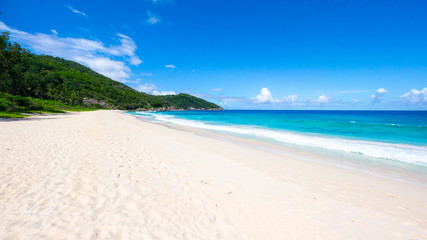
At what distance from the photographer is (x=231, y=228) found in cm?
343

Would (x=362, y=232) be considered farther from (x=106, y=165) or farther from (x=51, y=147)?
(x=51, y=147)

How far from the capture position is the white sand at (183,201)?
3.12 metres

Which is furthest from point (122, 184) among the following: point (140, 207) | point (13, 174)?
point (13, 174)

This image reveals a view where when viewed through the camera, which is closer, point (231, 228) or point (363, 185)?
point (231, 228)

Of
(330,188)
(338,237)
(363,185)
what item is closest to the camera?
(338,237)

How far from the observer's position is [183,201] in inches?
167

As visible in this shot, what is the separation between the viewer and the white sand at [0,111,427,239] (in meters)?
3.12

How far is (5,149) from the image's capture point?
692 centimetres

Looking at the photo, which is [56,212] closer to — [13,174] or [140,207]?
[140,207]

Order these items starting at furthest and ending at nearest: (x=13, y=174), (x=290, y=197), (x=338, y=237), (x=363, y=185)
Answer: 1. (x=363, y=185)
2. (x=290, y=197)
3. (x=13, y=174)
4. (x=338, y=237)

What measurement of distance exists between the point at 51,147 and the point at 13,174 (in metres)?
3.76

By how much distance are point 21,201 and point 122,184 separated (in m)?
1.95

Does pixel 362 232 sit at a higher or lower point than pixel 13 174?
lower

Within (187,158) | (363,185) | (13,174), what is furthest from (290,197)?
(13,174)
